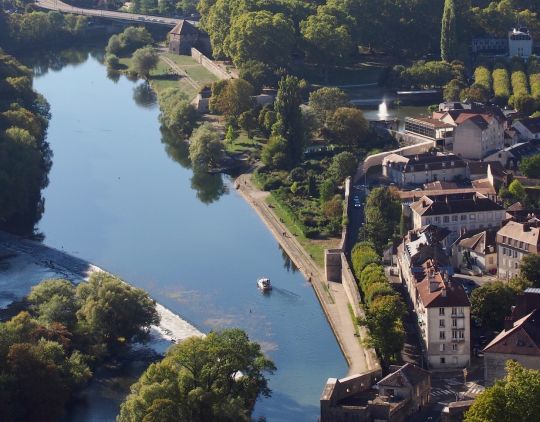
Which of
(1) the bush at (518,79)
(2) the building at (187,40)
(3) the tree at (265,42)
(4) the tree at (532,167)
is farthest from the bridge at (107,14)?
(4) the tree at (532,167)

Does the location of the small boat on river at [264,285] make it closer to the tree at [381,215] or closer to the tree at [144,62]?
the tree at [381,215]

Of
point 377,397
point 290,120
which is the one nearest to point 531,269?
point 377,397

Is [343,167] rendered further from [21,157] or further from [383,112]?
[383,112]

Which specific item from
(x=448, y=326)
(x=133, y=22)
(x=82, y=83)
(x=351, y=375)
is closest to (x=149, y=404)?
(x=351, y=375)

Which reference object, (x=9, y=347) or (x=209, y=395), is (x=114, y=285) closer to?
(x=9, y=347)

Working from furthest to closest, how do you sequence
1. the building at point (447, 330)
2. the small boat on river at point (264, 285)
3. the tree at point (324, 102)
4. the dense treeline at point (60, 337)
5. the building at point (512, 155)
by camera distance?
1. the tree at point (324, 102)
2. the building at point (512, 155)
3. the small boat on river at point (264, 285)
4. the building at point (447, 330)
5. the dense treeline at point (60, 337)

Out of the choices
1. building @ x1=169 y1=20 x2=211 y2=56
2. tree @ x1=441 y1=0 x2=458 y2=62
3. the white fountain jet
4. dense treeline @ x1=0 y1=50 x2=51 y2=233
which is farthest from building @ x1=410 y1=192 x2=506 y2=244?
building @ x1=169 y1=20 x2=211 y2=56

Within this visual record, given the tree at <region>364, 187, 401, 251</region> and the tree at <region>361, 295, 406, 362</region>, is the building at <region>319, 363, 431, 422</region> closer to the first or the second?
the tree at <region>361, 295, 406, 362</region>
